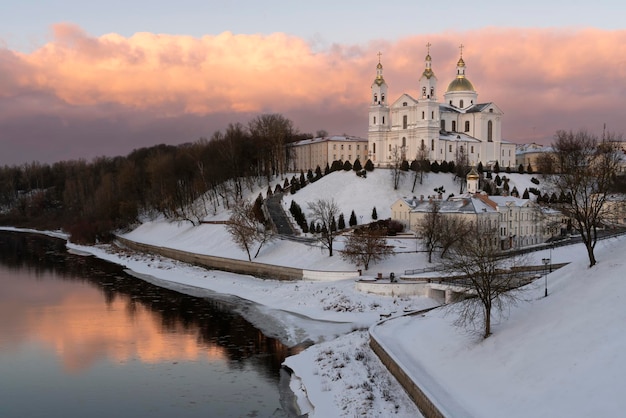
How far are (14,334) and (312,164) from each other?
5706cm

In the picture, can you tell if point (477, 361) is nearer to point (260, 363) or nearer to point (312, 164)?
point (260, 363)

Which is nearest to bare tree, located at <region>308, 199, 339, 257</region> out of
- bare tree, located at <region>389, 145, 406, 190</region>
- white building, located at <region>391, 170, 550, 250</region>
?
white building, located at <region>391, 170, 550, 250</region>

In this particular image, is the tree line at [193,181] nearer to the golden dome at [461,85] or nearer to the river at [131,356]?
the golden dome at [461,85]

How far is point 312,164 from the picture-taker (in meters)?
82.9

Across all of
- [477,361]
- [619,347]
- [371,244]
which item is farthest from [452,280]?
[619,347]

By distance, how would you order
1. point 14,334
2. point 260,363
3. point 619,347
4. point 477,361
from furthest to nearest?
point 14,334
point 260,363
point 477,361
point 619,347

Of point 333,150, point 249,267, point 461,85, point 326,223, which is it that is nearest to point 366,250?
point 249,267

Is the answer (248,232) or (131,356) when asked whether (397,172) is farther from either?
(131,356)

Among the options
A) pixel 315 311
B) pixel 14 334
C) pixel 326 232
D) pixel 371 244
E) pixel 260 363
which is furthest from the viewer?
pixel 326 232

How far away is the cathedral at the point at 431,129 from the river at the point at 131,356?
125 feet

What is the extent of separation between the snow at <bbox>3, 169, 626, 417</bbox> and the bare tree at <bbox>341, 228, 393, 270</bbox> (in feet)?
3.03

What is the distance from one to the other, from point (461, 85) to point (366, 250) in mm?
49692

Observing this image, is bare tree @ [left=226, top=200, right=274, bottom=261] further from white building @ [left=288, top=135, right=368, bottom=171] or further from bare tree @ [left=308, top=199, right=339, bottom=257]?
white building @ [left=288, top=135, right=368, bottom=171]

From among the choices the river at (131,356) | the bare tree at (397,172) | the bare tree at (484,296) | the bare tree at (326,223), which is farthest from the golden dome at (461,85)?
the bare tree at (484,296)
